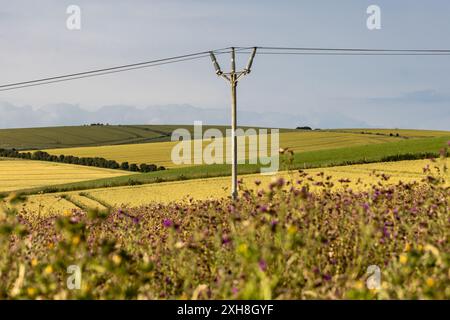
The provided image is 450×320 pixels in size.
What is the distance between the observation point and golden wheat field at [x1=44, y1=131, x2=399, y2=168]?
225 feet

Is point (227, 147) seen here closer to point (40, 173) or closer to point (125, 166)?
point (125, 166)

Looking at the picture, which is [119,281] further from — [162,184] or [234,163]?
[162,184]

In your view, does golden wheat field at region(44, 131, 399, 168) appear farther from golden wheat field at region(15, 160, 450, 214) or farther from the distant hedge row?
golden wheat field at region(15, 160, 450, 214)

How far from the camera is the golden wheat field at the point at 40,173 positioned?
157 ft

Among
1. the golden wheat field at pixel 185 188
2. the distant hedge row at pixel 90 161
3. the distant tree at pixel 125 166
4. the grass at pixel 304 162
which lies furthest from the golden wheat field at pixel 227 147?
the golden wheat field at pixel 185 188

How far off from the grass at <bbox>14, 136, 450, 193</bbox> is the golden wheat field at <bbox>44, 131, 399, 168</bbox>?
19.0 meters

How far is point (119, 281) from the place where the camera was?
5109mm

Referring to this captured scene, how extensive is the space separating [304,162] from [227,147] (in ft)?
112

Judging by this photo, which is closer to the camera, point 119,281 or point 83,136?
point 119,281

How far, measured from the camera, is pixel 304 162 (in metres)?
40.3

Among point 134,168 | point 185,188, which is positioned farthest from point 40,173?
point 185,188

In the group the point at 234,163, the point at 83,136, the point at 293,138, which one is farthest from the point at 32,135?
the point at 234,163

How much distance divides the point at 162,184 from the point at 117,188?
242cm

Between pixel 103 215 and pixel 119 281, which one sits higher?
pixel 103 215
